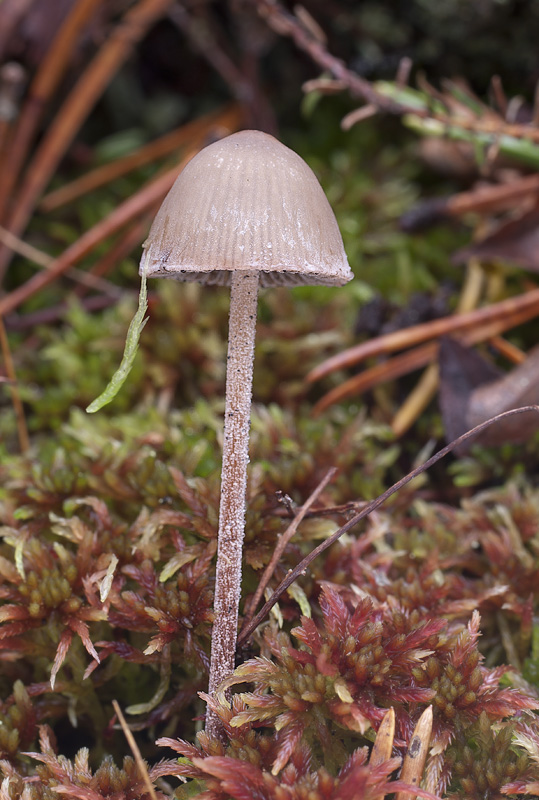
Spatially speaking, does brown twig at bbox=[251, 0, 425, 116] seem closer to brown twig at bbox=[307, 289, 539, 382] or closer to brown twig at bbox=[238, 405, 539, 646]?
brown twig at bbox=[307, 289, 539, 382]

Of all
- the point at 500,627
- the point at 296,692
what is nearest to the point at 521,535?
the point at 500,627

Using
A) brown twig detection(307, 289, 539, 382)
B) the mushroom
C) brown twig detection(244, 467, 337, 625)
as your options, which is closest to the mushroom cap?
the mushroom

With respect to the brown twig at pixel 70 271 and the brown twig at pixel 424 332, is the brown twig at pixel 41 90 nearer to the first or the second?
the brown twig at pixel 70 271

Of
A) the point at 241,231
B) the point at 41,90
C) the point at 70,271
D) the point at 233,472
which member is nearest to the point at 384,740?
the point at 233,472

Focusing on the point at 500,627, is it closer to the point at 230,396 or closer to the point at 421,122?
the point at 230,396

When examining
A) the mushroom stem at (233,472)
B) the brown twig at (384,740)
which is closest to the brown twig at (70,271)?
the mushroom stem at (233,472)

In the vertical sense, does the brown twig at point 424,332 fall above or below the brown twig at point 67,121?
below
